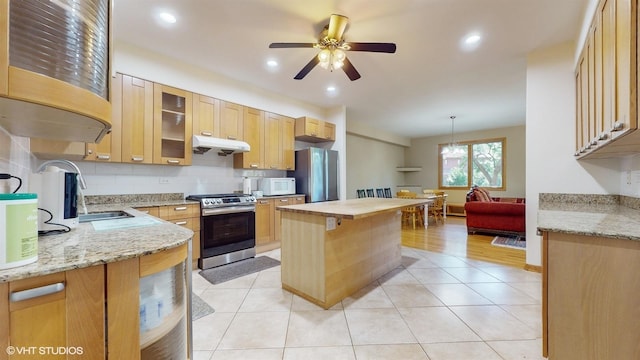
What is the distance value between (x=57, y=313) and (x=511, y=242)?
5.58 meters

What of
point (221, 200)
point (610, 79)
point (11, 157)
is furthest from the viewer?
point (221, 200)

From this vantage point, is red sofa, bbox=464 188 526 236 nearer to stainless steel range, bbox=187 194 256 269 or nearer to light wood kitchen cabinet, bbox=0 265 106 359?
stainless steel range, bbox=187 194 256 269

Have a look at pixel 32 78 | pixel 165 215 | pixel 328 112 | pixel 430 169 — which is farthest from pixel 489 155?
pixel 32 78

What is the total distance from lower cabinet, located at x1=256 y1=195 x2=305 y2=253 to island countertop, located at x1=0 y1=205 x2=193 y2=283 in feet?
8.25

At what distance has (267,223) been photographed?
13.0ft

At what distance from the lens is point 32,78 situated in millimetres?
725

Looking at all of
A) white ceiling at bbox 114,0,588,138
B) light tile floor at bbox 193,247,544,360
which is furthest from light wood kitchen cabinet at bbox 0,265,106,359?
white ceiling at bbox 114,0,588,138

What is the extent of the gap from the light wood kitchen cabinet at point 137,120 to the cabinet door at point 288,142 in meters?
2.00

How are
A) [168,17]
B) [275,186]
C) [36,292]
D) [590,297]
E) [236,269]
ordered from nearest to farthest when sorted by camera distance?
[36,292] → [590,297] → [168,17] → [236,269] → [275,186]

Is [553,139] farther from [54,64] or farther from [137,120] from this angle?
[137,120]

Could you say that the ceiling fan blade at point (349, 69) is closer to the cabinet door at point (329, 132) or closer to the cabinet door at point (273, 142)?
the cabinet door at point (273, 142)

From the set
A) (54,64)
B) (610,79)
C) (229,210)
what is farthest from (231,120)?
(610,79)

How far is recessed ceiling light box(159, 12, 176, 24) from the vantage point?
241 centimetres

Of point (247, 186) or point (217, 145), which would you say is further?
point (247, 186)
